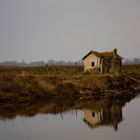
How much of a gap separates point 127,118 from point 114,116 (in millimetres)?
1813

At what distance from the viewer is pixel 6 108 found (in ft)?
145

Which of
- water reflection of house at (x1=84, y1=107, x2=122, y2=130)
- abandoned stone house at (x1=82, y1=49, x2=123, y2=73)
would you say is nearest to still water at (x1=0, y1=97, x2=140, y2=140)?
water reflection of house at (x1=84, y1=107, x2=122, y2=130)

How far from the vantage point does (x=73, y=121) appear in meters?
37.6

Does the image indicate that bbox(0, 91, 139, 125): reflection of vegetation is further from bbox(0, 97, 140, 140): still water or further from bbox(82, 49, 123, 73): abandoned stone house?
bbox(82, 49, 123, 73): abandoned stone house

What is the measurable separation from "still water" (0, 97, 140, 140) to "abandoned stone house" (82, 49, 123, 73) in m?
21.3

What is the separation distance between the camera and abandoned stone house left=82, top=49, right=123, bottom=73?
2808 inches

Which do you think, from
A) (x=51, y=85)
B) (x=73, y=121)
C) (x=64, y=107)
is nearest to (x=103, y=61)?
(x=51, y=85)

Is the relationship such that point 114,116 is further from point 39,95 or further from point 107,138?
point 39,95

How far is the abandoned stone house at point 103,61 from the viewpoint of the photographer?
71.3 metres

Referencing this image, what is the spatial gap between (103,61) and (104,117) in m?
33.1

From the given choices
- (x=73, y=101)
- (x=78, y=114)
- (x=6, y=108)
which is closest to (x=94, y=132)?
(x=78, y=114)

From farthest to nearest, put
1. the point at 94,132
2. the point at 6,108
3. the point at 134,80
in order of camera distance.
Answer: the point at 134,80, the point at 6,108, the point at 94,132

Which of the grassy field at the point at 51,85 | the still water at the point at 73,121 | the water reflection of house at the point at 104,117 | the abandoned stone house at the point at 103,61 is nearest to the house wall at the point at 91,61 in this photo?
the abandoned stone house at the point at 103,61

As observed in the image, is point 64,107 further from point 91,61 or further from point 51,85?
point 91,61
